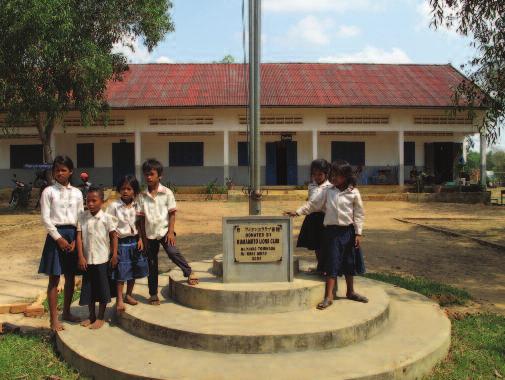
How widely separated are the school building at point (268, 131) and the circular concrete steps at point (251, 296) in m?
15.8

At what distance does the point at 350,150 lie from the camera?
21.8 metres

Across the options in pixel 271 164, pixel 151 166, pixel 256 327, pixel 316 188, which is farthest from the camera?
pixel 271 164

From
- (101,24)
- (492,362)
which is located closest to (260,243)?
(492,362)

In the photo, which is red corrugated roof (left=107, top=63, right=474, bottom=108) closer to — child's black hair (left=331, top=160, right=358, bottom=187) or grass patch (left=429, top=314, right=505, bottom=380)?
child's black hair (left=331, top=160, right=358, bottom=187)

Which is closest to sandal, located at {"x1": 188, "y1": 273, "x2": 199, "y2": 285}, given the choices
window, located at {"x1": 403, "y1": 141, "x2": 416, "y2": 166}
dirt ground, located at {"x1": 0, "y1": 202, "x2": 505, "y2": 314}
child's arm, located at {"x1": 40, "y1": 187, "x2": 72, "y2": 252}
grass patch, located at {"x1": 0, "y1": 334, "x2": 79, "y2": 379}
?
child's arm, located at {"x1": 40, "y1": 187, "x2": 72, "y2": 252}

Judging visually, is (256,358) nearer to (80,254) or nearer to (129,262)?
(129,262)

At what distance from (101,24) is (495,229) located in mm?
11714

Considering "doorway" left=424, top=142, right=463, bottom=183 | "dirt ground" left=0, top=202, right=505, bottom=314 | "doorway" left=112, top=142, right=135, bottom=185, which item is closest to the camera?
"dirt ground" left=0, top=202, right=505, bottom=314

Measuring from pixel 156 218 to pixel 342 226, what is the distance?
63.6 inches

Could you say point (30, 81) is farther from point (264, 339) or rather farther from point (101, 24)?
point (264, 339)

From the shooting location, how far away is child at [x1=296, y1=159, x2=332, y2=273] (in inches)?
195

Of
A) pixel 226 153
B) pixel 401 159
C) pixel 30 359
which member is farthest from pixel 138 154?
pixel 30 359

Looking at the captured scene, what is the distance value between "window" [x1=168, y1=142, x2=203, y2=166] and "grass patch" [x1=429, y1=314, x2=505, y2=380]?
17291 millimetres

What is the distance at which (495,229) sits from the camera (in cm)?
1187
